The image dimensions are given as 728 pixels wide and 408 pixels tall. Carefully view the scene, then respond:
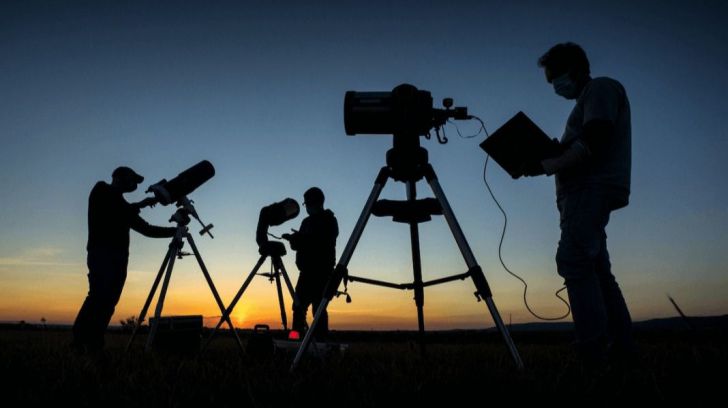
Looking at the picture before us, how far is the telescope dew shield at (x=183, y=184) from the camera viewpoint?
5383mm

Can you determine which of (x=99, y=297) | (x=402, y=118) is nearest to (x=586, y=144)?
(x=402, y=118)

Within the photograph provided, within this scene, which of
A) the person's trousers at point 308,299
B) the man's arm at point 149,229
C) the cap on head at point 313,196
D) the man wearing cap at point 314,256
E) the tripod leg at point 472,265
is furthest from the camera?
the cap on head at point 313,196

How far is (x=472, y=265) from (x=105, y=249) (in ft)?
15.7

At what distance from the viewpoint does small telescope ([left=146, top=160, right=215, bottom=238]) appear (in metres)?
5.39

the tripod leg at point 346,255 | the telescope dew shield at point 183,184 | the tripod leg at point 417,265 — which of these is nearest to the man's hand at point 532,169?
the tripod leg at point 417,265

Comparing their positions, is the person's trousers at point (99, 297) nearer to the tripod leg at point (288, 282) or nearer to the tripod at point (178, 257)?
the tripod at point (178, 257)

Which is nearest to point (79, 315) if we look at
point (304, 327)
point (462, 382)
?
point (304, 327)

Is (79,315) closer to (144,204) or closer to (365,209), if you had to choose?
(144,204)

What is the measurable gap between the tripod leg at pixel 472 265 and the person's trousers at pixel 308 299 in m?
2.98

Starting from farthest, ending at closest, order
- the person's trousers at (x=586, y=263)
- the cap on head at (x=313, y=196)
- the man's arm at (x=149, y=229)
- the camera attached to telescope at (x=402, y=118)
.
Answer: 1. the cap on head at (x=313, y=196)
2. the man's arm at (x=149, y=229)
3. the camera attached to telescope at (x=402, y=118)
4. the person's trousers at (x=586, y=263)

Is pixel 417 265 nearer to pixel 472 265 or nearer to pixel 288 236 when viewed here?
pixel 472 265

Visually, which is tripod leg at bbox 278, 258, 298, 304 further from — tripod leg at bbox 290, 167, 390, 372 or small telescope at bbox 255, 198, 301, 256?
tripod leg at bbox 290, 167, 390, 372

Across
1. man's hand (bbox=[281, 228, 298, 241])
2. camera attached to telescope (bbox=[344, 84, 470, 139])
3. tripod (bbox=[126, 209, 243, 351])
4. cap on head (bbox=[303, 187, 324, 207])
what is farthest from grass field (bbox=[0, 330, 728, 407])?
cap on head (bbox=[303, 187, 324, 207])

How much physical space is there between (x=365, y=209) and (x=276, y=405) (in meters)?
1.54
